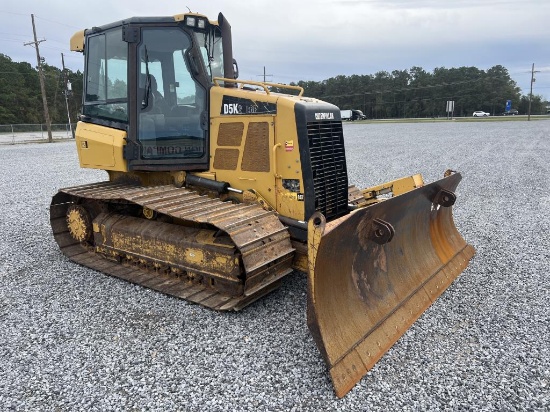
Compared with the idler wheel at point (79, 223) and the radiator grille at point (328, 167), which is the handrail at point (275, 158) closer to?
the radiator grille at point (328, 167)

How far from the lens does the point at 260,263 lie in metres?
4.26

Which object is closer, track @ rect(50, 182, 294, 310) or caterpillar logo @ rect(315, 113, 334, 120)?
track @ rect(50, 182, 294, 310)

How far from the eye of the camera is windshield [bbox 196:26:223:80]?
5.43 metres

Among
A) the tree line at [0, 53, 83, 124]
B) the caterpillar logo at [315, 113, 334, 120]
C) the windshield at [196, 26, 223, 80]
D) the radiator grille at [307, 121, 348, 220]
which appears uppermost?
the tree line at [0, 53, 83, 124]

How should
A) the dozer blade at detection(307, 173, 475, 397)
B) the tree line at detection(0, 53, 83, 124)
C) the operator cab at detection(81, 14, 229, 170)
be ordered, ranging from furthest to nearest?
the tree line at detection(0, 53, 83, 124), the operator cab at detection(81, 14, 229, 170), the dozer blade at detection(307, 173, 475, 397)

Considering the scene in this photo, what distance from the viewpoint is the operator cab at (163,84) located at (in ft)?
17.6

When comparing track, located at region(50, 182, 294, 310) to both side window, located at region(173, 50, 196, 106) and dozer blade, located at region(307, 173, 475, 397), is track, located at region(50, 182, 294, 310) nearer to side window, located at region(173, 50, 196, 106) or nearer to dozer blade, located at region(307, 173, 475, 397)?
dozer blade, located at region(307, 173, 475, 397)

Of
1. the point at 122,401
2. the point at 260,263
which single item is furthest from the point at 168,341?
the point at 260,263

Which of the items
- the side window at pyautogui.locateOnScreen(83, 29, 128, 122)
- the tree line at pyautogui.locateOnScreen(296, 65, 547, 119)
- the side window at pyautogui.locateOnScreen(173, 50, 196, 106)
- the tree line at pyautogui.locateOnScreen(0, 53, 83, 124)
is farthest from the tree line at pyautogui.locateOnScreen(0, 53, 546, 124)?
the side window at pyautogui.locateOnScreen(173, 50, 196, 106)

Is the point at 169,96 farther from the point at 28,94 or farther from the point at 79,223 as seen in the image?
the point at 28,94

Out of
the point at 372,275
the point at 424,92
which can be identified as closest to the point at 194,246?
the point at 372,275

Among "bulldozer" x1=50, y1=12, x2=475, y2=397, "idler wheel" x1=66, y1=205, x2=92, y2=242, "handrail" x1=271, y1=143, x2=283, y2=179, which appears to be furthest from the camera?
"idler wheel" x1=66, y1=205, x2=92, y2=242

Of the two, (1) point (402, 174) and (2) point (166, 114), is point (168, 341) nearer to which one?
(2) point (166, 114)

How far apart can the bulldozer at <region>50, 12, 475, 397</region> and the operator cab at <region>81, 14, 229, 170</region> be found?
0.6 inches
